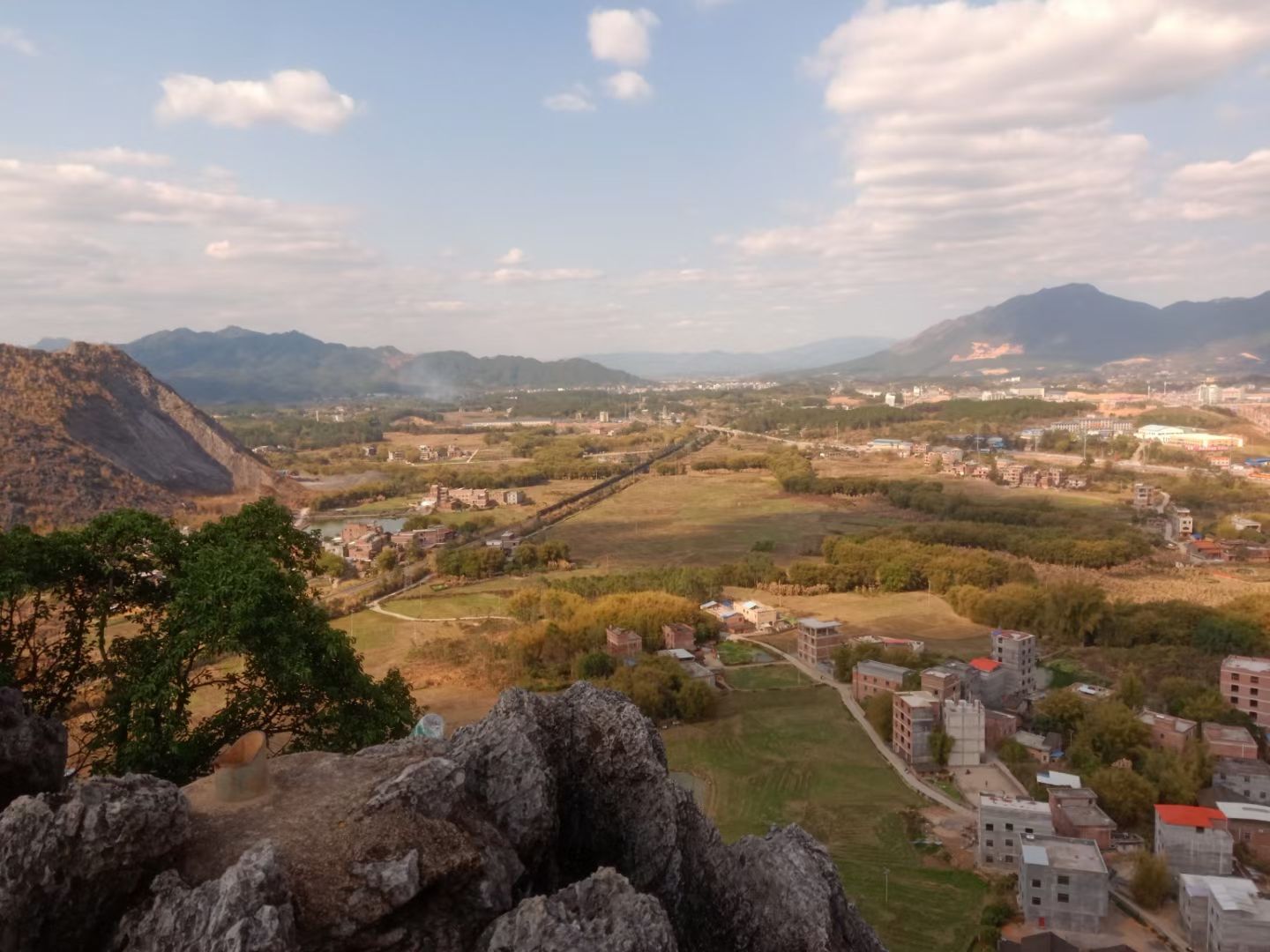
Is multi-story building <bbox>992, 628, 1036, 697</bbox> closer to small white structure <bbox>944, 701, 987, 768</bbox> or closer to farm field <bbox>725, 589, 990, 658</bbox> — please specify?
farm field <bbox>725, 589, 990, 658</bbox>

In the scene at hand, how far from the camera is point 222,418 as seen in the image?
459 feet

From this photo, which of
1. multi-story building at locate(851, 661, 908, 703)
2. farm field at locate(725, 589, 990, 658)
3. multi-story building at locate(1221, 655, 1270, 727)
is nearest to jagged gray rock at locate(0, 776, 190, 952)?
multi-story building at locate(851, 661, 908, 703)

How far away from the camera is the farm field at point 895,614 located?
3456 centimetres

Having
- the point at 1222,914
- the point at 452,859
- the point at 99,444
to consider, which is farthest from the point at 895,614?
the point at 99,444

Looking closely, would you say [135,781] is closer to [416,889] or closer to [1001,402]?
[416,889]

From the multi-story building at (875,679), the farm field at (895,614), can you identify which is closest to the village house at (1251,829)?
the multi-story building at (875,679)

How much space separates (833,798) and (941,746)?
12.6ft

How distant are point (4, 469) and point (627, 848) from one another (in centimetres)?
5476

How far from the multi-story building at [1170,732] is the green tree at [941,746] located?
5.81 metres

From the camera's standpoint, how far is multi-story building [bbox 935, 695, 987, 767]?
2375 cm

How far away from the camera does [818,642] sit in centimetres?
3256

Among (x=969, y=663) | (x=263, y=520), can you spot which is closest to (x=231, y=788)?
(x=263, y=520)

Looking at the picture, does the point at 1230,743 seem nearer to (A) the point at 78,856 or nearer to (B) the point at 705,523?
(A) the point at 78,856

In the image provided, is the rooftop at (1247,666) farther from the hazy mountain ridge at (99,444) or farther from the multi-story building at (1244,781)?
the hazy mountain ridge at (99,444)
